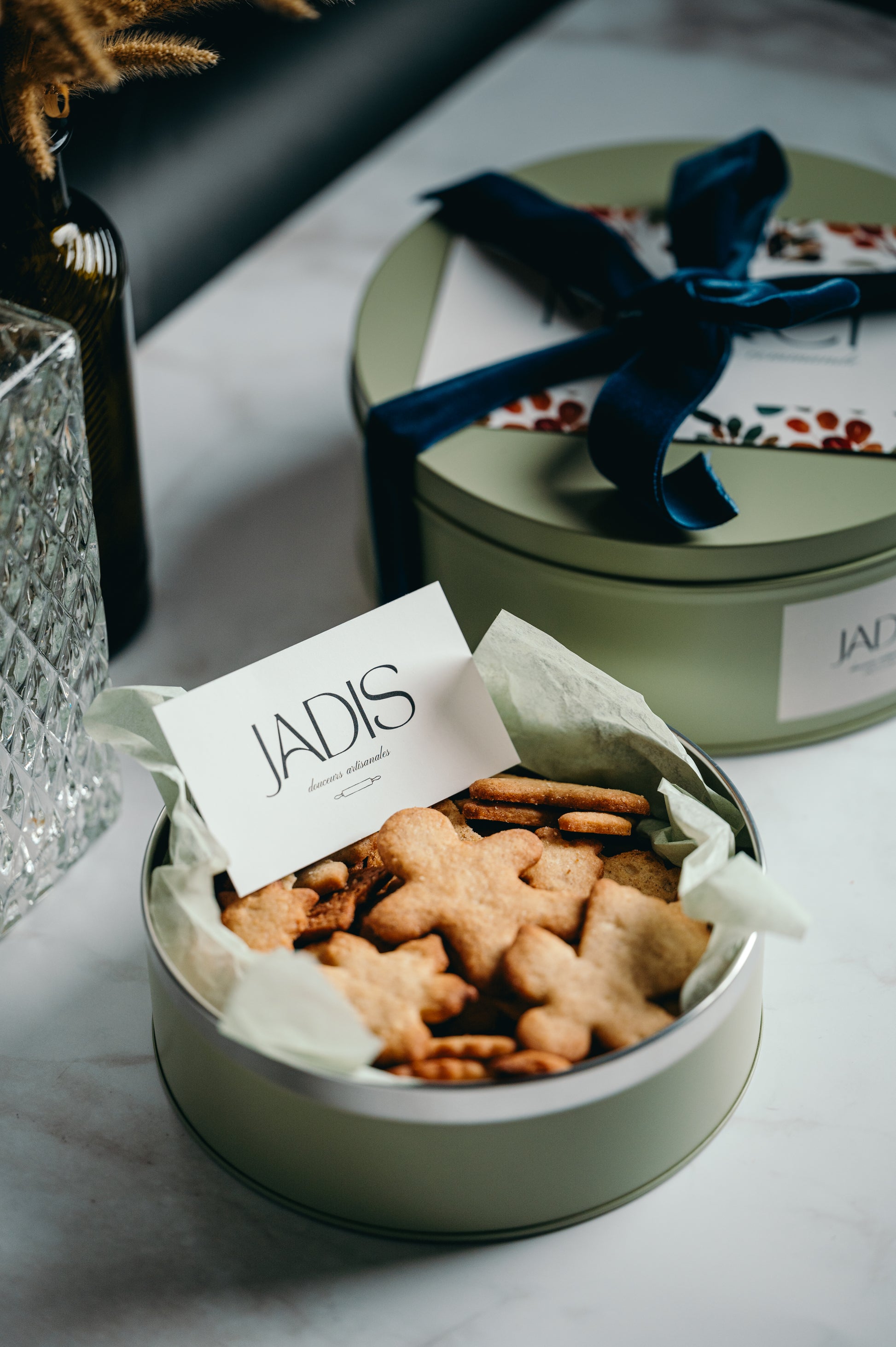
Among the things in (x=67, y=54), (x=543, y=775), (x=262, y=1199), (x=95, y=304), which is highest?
(x=67, y=54)

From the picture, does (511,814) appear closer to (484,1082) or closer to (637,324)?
(484,1082)

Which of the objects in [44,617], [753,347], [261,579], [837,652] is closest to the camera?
[44,617]

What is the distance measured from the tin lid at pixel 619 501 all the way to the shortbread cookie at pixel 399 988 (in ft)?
0.98

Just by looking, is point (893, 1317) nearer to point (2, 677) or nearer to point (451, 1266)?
point (451, 1266)

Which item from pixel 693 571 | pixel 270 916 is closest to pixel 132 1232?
pixel 270 916

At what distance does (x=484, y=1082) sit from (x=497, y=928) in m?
0.10

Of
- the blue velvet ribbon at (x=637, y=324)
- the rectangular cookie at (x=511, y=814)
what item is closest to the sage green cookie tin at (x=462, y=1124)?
the rectangular cookie at (x=511, y=814)

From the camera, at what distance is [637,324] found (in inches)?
36.9

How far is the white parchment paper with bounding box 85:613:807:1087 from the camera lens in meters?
0.55

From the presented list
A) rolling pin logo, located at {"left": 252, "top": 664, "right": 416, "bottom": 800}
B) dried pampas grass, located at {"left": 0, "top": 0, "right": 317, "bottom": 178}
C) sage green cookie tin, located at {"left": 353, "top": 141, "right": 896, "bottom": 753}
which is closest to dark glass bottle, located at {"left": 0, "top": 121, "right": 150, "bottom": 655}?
dried pampas grass, located at {"left": 0, "top": 0, "right": 317, "bottom": 178}

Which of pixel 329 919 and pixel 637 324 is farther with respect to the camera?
pixel 637 324

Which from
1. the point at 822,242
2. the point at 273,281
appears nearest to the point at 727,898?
the point at 822,242

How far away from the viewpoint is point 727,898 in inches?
23.8

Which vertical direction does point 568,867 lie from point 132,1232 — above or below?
above
